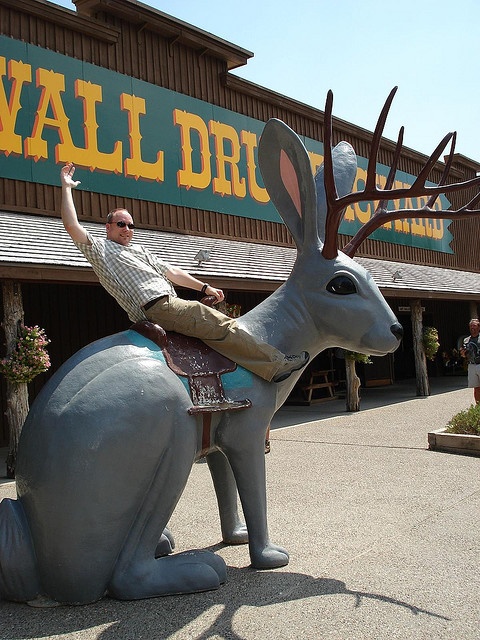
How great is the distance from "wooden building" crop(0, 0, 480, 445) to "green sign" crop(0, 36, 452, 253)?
0.02m

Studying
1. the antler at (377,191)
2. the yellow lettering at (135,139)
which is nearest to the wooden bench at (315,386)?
the yellow lettering at (135,139)

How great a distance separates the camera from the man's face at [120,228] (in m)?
3.57

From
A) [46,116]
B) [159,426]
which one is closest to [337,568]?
[159,426]

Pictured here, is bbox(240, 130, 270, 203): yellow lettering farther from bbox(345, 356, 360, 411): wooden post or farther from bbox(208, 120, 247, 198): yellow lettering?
bbox(345, 356, 360, 411): wooden post

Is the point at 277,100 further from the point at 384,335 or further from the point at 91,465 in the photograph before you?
the point at 91,465

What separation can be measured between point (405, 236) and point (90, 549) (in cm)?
1814

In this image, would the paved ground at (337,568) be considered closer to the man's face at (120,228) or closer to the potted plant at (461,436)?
the potted plant at (461,436)

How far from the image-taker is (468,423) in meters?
7.64

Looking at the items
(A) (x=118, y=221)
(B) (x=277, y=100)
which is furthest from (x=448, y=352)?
(A) (x=118, y=221)

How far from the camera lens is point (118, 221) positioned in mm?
3572

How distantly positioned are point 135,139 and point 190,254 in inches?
103

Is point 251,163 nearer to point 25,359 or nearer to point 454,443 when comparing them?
point 25,359

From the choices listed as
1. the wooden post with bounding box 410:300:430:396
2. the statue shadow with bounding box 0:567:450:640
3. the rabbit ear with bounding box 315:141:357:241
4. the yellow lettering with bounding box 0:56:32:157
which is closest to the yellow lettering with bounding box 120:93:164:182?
the yellow lettering with bounding box 0:56:32:157

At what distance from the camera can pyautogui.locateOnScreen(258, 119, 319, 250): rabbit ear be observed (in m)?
3.65
